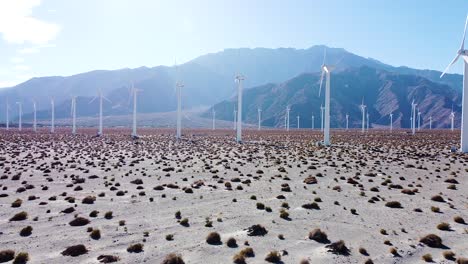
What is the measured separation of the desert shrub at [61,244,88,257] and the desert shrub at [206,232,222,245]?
4261mm

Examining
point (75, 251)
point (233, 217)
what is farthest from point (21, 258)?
point (233, 217)

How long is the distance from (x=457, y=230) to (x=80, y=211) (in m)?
17.0

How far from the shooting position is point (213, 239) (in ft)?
54.3

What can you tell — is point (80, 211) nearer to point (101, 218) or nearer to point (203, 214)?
point (101, 218)

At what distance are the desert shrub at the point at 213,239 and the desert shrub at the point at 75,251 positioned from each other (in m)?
4.26

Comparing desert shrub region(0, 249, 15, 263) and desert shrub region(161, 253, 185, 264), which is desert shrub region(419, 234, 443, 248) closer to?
desert shrub region(161, 253, 185, 264)

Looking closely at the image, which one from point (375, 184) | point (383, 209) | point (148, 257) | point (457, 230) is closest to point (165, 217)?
point (148, 257)

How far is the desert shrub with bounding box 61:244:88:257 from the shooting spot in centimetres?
1502

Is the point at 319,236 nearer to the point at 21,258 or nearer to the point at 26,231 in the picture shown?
the point at 21,258

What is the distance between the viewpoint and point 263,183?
105 feet

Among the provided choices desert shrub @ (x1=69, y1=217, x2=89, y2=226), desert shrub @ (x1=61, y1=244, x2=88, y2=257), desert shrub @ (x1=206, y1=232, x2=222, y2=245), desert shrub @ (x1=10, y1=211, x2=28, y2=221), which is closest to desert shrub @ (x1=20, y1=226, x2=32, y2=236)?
desert shrub @ (x1=69, y1=217, x2=89, y2=226)

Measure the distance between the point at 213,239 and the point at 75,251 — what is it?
4.75 m

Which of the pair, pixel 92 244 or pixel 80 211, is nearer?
pixel 92 244

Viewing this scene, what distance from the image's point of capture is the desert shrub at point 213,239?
53.9ft
